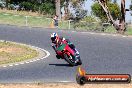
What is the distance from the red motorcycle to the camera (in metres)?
21.4

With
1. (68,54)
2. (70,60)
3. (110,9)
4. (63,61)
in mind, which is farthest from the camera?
(110,9)

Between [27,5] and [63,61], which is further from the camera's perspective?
[27,5]

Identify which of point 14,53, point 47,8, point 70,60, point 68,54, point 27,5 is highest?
point 68,54

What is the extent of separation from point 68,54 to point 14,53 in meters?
6.99

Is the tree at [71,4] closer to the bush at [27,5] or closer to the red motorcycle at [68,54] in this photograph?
the bush at [27,5]

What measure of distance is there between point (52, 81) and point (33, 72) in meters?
2.68

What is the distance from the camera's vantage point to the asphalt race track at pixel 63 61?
19930 millimetres

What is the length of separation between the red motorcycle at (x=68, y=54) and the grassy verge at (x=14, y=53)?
3758mm

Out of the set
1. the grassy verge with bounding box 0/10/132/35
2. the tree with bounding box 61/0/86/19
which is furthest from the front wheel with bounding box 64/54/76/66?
the tree with bounding box 61/0/86/19

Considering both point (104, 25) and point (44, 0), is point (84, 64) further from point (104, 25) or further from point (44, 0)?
point (44, 0)

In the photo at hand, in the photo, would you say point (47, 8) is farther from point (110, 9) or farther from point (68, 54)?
point (68, 54)

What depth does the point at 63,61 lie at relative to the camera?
81.4 ft

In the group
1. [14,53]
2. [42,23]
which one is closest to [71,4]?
[42,23]

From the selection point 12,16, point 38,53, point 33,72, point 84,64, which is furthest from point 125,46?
point 12,16
